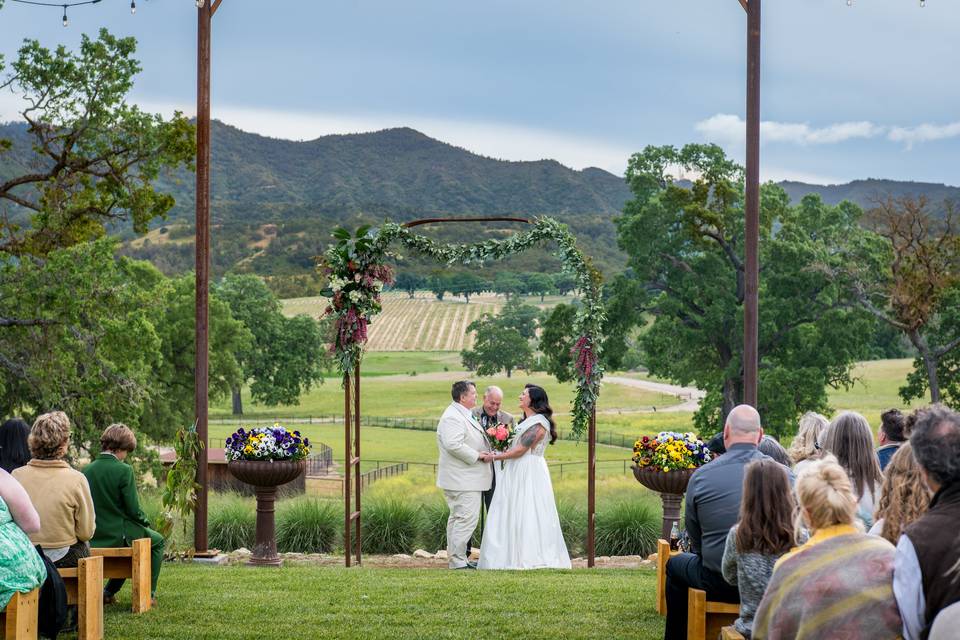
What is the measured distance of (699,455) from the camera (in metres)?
9.41

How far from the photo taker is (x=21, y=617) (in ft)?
17.3

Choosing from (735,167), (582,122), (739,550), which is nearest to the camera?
(739,550)

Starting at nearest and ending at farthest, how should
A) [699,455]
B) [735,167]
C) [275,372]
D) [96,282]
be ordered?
[699,455], [96,282], [735,167], [275,372]

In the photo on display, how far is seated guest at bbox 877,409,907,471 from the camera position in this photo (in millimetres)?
6656

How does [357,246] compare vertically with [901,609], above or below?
above

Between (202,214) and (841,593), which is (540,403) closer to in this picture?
(202,214)

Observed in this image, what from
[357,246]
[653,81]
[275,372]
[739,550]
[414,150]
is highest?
[653,81]

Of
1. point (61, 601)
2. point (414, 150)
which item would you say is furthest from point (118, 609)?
point (414, 150)

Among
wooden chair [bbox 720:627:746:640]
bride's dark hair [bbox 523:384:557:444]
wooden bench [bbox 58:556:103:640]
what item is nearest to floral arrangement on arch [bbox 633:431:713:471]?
bride's dark hair [bbox 523:384:557:444]

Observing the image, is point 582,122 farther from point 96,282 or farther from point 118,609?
point 118,609

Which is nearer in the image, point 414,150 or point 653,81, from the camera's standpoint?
point 414,150

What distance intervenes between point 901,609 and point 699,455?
5859 mm

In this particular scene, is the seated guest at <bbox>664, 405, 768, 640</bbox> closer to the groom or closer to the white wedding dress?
the white wedding dress

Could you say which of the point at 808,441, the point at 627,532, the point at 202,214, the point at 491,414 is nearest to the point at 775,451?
the point at 808,441
